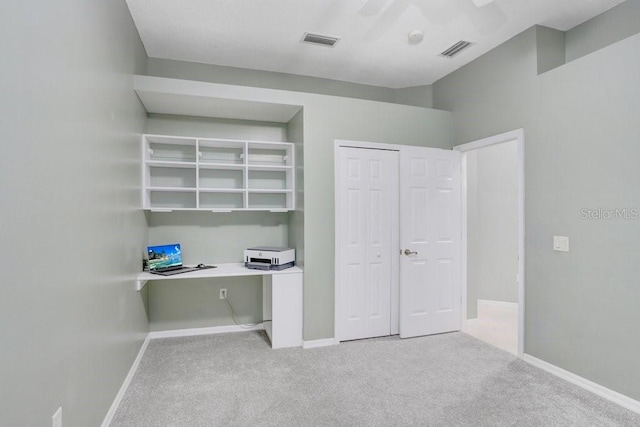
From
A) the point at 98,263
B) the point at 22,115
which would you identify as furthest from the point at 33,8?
the point at 98,263

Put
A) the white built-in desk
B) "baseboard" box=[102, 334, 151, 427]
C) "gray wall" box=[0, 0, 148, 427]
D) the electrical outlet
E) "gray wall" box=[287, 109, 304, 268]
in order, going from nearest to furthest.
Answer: "gray wall" box=[0, 0, 148, 427] < the electrical outlet < "baseboard" box=[102, 334, 151, 427] < the white built-in desk < "gray wall" box=[287, 109, 304, 268]

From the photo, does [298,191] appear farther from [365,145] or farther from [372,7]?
[372,7]

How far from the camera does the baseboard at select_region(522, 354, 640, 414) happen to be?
2260 mm

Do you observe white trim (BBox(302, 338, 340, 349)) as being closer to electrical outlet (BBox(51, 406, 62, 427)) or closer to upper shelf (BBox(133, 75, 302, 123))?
electrical outlet (BBox(51, 406, 62, 427))

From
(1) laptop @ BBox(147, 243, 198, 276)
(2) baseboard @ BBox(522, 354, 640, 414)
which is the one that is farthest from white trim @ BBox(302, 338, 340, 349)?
(2) baseboard @ BBox(522, 354, 640, 414)

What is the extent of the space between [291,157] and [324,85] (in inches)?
45.2

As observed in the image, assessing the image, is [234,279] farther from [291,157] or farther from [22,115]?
[22,115]

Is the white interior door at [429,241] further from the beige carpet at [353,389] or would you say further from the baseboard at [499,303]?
the baseboard at [499,303]

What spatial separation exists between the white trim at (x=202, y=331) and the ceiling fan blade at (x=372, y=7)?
3320mm

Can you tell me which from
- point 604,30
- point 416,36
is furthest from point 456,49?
point 604,30

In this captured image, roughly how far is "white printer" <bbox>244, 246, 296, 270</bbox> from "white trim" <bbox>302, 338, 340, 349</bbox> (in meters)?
0.78

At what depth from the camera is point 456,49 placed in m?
3.42

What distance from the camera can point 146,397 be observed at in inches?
→ 94.1

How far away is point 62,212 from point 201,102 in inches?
81.4
